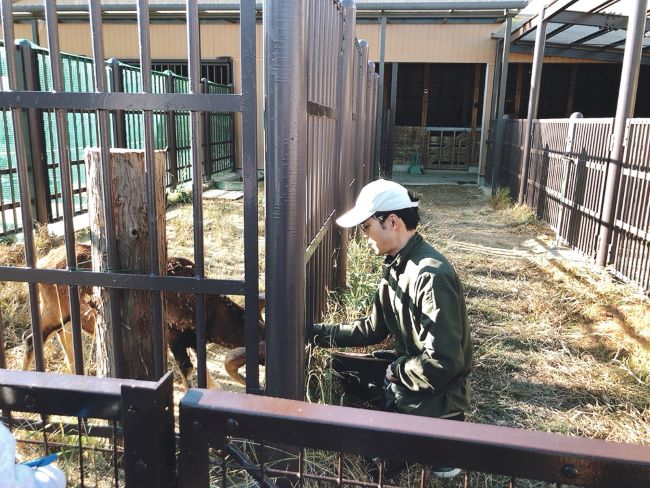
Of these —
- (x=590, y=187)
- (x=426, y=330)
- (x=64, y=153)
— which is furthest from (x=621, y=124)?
(x=64, y=153)

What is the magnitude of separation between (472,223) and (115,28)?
12870 millimetres

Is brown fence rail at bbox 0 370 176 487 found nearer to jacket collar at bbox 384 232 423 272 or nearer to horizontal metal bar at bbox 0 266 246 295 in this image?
horizontal metal bar at bbox 0 266 246 295

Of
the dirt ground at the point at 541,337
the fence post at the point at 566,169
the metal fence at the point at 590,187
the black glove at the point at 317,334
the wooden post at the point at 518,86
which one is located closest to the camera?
the black glove at the point at 317,334

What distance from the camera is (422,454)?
3.11 ft

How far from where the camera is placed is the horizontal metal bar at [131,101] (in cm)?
208

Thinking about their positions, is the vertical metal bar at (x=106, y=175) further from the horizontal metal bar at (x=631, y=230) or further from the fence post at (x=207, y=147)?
the fence post at (x=207, y=147)

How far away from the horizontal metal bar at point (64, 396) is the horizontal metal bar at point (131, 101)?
3.92 ft

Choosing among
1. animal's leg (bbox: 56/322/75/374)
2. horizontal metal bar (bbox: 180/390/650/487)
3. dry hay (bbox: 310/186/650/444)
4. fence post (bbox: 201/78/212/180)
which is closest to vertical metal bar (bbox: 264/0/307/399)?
dry hay (bbox: 310/186/650/444)

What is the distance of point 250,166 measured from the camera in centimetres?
212

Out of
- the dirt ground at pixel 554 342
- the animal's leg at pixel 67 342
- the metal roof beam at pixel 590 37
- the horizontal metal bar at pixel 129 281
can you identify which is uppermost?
the metal roof beam at pixel 590 37

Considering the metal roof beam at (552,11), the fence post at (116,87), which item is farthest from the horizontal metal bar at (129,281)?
the metal roof beam at (552,11)

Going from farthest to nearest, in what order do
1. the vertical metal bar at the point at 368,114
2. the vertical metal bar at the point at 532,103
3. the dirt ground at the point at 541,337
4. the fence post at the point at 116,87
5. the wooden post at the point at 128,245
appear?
the vertical metal bar at the point at 532,103
the fence post at the point at 116,87
the vertical metal bar at the point at 368,114
the dirt ground at the point at 541,337
the wooden post at the point at 128,245

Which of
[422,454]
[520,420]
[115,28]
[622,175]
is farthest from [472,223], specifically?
[115,28]

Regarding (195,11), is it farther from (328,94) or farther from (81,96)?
(328,94)
